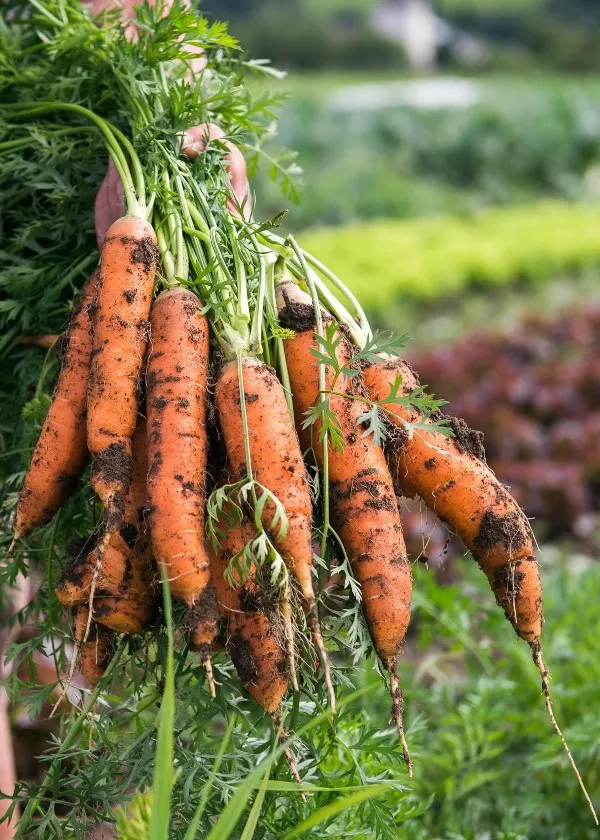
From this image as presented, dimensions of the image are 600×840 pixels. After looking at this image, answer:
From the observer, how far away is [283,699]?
1.42 metres

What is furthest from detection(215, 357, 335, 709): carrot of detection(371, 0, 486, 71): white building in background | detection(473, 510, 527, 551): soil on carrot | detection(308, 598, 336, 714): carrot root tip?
detection(371, 0, 486, 71): white building in background

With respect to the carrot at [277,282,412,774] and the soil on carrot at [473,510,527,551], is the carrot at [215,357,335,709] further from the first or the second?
the soil on carrot at [473,510,527,551]

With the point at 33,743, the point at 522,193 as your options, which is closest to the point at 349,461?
the point at 33,743

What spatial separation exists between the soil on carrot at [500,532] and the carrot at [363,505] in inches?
5.6

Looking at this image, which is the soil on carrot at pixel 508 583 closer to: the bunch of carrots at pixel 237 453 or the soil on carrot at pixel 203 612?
the bunch of carrots at pixel 237 453

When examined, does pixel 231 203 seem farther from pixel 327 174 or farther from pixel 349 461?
pixel 327 174

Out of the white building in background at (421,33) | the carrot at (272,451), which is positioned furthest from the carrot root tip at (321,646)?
the white building in background at (421,33)

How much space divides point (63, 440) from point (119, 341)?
0.65 ft

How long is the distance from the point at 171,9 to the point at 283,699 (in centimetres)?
114

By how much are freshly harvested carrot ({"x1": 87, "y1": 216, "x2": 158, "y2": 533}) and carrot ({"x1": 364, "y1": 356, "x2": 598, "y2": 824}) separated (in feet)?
1.25

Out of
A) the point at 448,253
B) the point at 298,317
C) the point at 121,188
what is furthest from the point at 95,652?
the point at 448,253

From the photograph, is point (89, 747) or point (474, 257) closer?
point (89, 747)

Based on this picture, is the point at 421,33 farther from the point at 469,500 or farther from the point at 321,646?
the point at 321,646

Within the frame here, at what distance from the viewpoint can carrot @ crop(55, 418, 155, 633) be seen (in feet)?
4.48
